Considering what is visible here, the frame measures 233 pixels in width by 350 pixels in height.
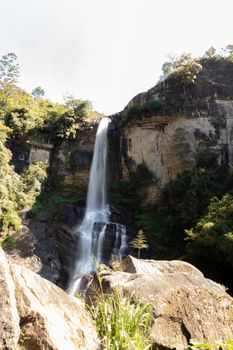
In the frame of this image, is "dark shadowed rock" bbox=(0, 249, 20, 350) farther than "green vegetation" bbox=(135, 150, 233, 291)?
No

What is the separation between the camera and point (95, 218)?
17.8m

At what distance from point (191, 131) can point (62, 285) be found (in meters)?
11.2

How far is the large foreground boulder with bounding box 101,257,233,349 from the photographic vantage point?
367cm

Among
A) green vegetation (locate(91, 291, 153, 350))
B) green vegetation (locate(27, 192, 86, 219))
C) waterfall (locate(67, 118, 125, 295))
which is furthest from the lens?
green vegetation (locate(27, 192, 86, 219))

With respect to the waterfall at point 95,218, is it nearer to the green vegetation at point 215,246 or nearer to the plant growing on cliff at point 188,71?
the green vegetation at point 215,246

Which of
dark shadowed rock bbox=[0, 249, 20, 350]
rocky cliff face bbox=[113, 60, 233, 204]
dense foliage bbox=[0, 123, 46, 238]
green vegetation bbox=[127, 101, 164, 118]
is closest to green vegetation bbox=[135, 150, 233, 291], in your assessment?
rocky cliff face bbox=[113, 60, 233, 204]

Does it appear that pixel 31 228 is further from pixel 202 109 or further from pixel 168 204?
pixel 202 109

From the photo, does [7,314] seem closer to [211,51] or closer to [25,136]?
[25,136]

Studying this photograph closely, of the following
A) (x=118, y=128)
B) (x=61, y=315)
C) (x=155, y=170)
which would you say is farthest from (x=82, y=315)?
(x=118, y=128)

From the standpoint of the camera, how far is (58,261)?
14.8m

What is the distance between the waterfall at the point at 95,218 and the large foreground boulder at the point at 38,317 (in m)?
8.08

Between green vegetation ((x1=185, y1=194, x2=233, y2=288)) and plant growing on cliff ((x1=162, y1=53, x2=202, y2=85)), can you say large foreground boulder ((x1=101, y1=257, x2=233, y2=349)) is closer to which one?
green vegetation ((x1=185, y1=194, x2=233, y2=288))

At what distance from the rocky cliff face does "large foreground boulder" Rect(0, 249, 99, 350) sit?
16.3m

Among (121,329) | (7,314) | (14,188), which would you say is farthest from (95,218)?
(7,314)
